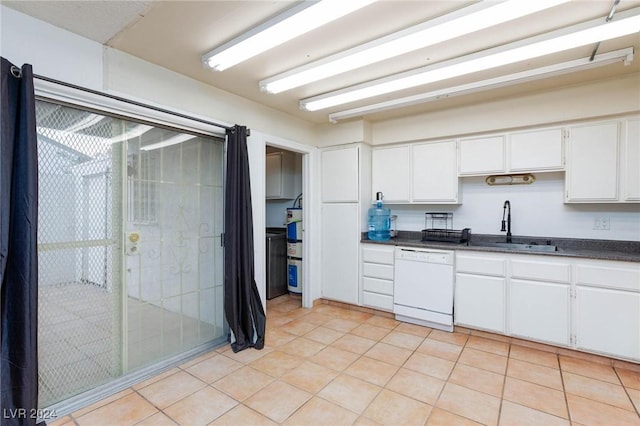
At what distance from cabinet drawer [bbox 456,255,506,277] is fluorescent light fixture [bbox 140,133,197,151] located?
293 centimetres

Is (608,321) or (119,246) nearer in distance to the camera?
(119,246)

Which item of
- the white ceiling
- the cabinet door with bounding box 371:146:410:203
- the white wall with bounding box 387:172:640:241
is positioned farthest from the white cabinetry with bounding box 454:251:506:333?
the white ceiling

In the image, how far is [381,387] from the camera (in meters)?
2.26

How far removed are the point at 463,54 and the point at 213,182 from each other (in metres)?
2.37

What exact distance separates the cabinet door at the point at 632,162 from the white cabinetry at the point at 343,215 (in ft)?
8.19

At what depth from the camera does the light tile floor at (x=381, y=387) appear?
1.93m

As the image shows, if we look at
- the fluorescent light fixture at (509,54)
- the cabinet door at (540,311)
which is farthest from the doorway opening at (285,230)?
the cabinet door at (540,311)

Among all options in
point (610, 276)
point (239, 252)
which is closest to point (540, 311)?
point (610, 276)

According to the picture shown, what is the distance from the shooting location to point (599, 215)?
3045 millimetres

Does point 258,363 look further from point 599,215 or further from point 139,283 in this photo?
point 599,215

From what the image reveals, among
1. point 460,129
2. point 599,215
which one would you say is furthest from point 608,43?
point 599,215

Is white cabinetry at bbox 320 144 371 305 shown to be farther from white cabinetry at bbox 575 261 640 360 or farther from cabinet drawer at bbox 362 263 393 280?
white cabinetry at bbox 575 261 640 360

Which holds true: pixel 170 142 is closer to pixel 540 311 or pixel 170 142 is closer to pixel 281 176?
pixel 281 176

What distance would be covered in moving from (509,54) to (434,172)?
168cm
